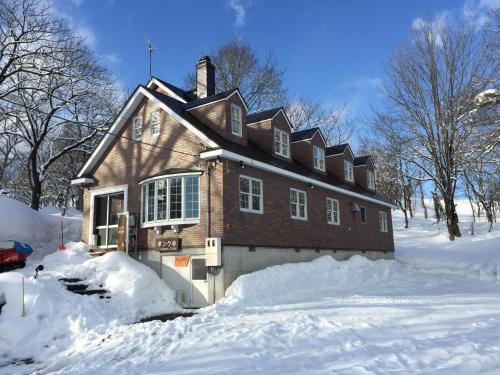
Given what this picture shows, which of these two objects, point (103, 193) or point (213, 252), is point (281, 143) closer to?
point (213, 252)

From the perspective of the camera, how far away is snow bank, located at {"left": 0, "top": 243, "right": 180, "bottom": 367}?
33.8 feet

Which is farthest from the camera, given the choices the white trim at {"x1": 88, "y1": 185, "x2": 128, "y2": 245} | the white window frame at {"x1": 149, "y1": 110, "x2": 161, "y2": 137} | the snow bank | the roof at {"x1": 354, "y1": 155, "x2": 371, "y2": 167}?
the roof at {"x1": 354, "y1": 155, "x2": 371, "y2": 167}

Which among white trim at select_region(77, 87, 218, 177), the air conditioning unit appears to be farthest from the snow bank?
white trim at select_region(77, 87, 218, 177)

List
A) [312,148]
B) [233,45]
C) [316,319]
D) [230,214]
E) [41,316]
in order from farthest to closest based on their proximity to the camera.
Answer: [233,45], [312,148], [230,214], [41,316], [316,319]

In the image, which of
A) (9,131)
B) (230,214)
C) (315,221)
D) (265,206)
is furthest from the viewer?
(9,131)

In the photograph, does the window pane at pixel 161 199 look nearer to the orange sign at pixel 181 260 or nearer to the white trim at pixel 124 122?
the orange sign at pixel 181 260

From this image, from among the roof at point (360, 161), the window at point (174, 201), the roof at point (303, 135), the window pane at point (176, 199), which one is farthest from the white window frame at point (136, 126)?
the roof at point (360, 161)

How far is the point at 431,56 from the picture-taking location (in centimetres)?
3009

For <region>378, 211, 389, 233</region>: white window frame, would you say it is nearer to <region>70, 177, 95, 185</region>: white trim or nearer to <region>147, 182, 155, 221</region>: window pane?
<region>147, 182, 155, 221</region>: window pane

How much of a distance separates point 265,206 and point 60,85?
16.8 meters

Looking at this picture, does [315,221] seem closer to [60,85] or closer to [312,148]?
[312,148]

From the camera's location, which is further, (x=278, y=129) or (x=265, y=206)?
(x=278, y=129)

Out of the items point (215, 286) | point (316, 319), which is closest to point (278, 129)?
point (215, 286)

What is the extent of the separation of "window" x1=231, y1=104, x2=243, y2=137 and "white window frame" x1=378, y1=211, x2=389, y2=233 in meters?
13.6
